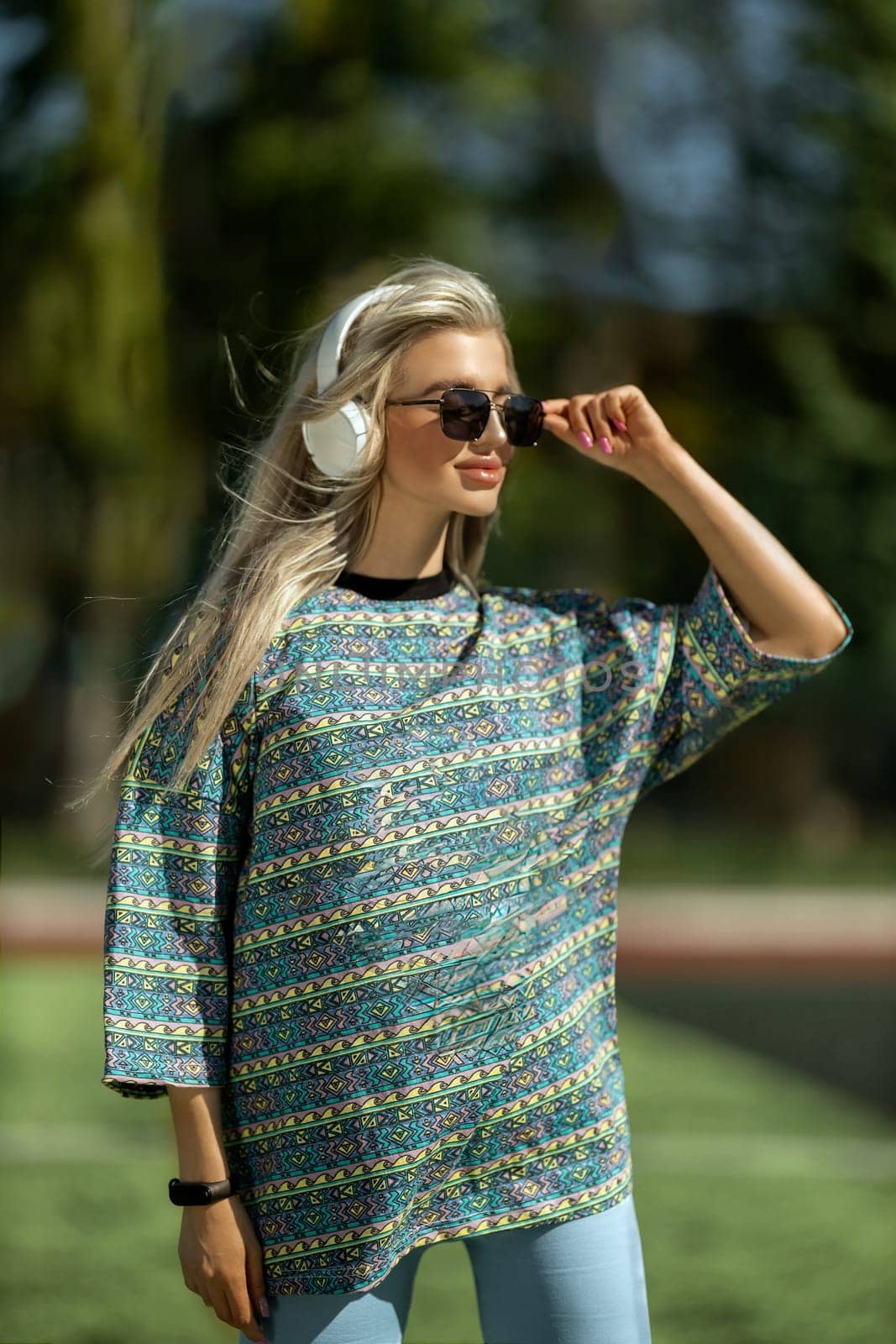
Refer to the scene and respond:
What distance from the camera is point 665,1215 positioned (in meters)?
4.29

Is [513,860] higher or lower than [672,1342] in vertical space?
higher

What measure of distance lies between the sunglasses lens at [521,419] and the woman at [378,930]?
3 centimetres

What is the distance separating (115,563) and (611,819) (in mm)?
8823

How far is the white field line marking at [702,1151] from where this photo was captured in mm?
4742

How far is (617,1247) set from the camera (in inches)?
71.5

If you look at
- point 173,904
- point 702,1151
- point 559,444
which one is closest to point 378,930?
point 173,904

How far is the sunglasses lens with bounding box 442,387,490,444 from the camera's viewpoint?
6.28 ft

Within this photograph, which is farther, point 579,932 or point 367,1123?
point 579,932

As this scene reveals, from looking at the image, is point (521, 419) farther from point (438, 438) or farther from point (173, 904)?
point (173, 904)

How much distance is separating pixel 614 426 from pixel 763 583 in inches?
11.6

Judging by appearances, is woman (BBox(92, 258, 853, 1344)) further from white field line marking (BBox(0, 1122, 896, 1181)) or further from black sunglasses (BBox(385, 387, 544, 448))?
white field line marking (BBox(0, 1122, 896, 1181))

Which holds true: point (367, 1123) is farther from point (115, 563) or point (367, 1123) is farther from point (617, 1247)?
point (115, 563)

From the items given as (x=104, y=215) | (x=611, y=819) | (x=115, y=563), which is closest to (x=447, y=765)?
(x=611, y=819)

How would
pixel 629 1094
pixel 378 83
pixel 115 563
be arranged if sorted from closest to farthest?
pixel 629 1094
pixel 115 563
pixel 378 83
